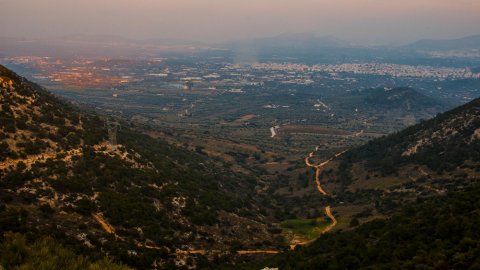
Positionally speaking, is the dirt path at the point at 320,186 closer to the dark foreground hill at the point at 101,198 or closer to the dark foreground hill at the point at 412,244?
the dark foreground hill at the point at 101,198

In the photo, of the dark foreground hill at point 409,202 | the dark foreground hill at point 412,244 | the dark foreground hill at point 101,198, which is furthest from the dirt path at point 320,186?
the dark foreground hill at point 412,244

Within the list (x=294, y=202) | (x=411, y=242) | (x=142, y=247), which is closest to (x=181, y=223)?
→ (x=142, y=247)

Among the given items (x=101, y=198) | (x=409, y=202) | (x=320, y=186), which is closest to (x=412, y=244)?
(x=409, y=202)

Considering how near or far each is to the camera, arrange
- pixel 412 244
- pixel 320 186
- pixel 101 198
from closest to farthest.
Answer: pixel 412 244 → pixel 101 198 → pixel 320 186

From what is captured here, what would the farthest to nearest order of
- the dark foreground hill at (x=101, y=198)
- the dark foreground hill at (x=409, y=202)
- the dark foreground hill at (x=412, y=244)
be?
the dark foreground hill at (x=101, y=198) → the dark foreground hill at (x=409, y=202) → the dark foreground hill at (x=412, y=244)

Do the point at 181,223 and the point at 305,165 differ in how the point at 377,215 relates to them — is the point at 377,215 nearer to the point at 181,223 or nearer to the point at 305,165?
the point at 181,223

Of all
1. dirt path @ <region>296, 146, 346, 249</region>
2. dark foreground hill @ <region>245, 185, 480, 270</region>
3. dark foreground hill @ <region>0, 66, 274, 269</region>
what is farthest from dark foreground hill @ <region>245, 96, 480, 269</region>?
dark foreground hill @ <region>0, 66, 274, 269</region>

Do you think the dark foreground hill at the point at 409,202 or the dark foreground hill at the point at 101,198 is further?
the dark foreground hill at the point at 101,198

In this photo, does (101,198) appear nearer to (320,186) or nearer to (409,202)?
(409,202)

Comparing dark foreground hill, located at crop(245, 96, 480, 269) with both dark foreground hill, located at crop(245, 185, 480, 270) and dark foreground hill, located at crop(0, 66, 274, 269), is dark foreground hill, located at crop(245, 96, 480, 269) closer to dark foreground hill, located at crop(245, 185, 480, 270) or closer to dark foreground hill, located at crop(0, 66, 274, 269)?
dark foreground hill, located at crop(245, 185, 480, 270)

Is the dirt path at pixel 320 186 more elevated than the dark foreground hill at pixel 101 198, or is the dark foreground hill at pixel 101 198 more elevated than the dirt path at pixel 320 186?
the dark foreground hill at pixel 101 198
